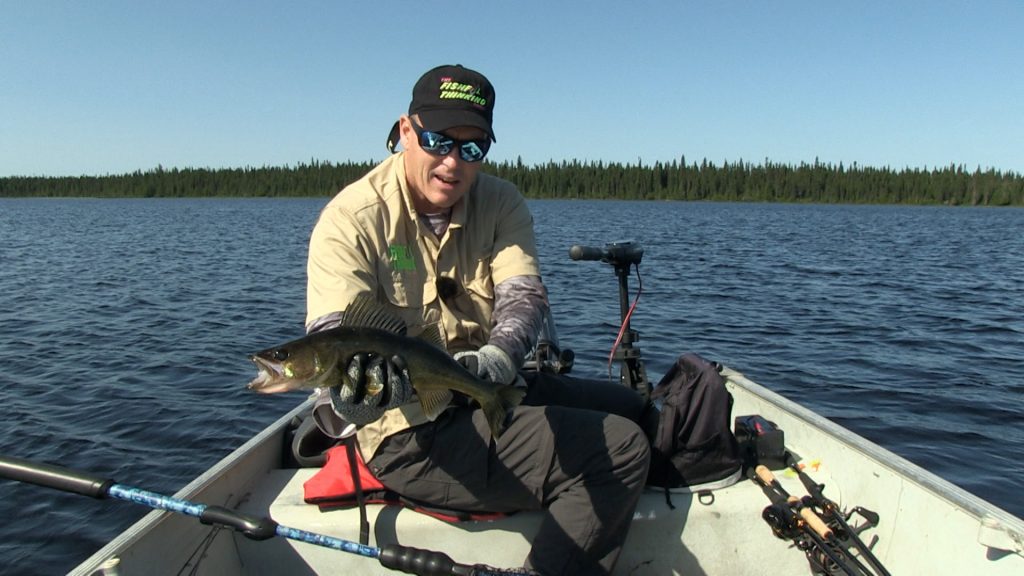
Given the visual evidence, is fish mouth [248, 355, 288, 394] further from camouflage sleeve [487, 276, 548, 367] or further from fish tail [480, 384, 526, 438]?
camouflage sleeve [487, 276, 548, 367]

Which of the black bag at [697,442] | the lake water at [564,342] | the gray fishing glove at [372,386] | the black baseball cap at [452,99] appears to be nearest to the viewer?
the gray fishing glove at [372,386]

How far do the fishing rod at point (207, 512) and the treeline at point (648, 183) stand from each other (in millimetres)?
145194

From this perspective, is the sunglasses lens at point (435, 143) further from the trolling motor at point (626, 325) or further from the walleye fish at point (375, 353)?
the trolling motor at point (626, 325)

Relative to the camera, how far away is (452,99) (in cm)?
373

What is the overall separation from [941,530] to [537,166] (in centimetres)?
16653

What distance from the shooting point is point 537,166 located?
550ft

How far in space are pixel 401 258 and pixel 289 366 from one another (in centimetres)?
128

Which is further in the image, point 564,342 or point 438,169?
point 564,342

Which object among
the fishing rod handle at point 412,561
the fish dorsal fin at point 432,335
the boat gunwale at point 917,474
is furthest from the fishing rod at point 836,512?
the fish dorsal fin at point 432,335

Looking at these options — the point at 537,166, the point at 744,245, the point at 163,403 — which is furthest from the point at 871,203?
the point at 163,403

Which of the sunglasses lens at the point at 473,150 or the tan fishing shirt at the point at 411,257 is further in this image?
the sunglasses lens at the point at 473,150

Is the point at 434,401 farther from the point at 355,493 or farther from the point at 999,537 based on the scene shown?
the point at 999,537

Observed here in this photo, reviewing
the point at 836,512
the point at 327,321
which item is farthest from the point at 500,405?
the point at 836,512

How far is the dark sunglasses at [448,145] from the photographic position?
3.78 metres
